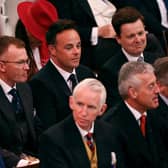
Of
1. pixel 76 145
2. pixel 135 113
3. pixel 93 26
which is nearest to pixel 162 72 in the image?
pixel 135 113

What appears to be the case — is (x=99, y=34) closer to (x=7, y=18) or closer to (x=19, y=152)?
(x=7, y=18)

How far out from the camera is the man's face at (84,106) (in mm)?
3652

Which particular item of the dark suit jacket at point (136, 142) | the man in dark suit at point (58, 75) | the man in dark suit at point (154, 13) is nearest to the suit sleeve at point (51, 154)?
the dark suit jacket at point (136, 142)

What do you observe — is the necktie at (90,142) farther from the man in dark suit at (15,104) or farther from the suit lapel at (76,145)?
the man in dark suit at (15,104)

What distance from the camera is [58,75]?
14.8 feet

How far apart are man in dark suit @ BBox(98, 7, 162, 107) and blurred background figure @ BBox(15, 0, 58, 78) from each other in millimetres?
479

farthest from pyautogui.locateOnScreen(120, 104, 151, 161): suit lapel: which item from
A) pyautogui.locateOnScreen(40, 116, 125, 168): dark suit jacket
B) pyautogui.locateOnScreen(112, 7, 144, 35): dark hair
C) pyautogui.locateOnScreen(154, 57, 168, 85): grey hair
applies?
pyautogui.locateOnScreen(112, 7, 144, 35): dark hair

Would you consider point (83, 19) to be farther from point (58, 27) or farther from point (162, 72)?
point (162, 72)

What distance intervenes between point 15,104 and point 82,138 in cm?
72

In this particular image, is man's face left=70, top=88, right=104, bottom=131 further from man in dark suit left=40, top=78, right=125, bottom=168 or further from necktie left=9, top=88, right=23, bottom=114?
necktie left=9, top=88, right=23, bottom=114

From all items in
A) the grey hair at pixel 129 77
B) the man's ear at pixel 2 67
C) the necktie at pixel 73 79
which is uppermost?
the man's ear at pixel 2 67

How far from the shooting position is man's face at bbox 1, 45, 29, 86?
4211mm

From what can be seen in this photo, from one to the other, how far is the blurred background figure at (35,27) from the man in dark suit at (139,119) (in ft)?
3.56

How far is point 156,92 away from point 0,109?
2.99 ft
